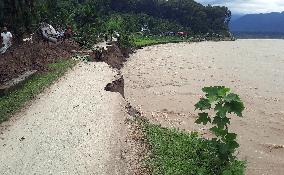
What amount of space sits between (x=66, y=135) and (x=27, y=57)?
10527mm

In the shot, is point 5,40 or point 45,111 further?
point 5,40

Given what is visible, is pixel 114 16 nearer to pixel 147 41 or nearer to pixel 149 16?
pixel 147 41

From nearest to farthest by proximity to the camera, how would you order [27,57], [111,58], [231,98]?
[231,98]
[27,57]
[111,58]

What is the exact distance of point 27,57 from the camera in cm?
2148

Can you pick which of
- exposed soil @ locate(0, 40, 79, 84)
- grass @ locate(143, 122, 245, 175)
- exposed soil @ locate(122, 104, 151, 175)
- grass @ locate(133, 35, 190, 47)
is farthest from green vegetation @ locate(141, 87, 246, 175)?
grass @ locate(133, 35, 190, 47)

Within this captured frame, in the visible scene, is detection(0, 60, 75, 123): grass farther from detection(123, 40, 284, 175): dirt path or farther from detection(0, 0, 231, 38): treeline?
detection(0, 0, 231, 38): treeline

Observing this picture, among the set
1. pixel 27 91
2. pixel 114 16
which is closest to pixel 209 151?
pixel 27 91

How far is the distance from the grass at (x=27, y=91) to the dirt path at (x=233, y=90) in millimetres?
4004

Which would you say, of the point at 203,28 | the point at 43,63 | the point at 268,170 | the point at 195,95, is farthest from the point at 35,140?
the point at 203,28

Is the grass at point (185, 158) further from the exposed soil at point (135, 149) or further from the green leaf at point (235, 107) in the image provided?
the green leaf at point (235, 107)

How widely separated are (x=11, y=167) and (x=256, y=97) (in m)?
18.1

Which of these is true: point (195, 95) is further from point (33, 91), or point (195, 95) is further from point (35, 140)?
point (35, 140)

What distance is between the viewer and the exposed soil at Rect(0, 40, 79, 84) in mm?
18922

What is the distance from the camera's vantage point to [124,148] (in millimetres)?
11406
